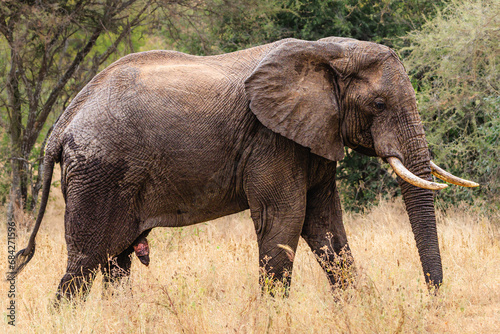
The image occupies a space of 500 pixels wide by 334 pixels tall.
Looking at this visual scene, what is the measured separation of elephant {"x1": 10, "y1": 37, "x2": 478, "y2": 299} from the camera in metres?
5.21

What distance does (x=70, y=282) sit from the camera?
17.5 feet

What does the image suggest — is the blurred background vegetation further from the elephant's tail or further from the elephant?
the elephant's tail

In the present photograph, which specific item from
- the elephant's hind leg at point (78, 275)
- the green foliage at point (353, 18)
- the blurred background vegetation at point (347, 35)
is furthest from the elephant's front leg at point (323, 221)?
the green foliage at point (353, 18)

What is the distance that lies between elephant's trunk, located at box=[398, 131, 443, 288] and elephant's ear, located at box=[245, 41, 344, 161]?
0.59 metres

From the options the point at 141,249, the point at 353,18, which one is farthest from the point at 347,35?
the point at 141,249

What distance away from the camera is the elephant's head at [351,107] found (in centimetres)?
517

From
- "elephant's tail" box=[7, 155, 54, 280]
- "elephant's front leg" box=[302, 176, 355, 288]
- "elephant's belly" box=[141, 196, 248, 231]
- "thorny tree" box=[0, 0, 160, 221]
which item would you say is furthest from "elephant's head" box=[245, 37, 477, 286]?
"thorny tree" box=[0, 0, 160, 221]

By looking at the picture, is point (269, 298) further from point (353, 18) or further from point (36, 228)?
point (353, 18)

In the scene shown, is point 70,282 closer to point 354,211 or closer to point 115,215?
point 115,215

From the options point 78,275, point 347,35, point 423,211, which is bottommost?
point 78,275

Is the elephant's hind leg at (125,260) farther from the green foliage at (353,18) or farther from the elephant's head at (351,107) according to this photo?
the green foliage at (353,18)

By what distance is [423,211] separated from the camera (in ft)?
17.2

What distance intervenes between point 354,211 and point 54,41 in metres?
5.78

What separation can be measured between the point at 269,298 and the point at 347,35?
23.3ft
